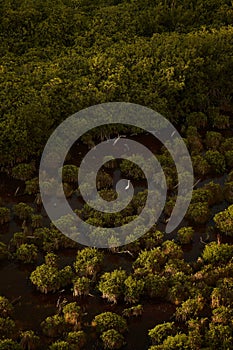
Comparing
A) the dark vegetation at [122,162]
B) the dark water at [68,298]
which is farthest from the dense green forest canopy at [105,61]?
the dark water at [68,298]

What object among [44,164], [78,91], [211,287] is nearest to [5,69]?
[78,91]

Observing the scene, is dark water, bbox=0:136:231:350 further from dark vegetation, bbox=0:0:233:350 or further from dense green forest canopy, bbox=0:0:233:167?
dense green forest canopy, bbox=0:0:233:167

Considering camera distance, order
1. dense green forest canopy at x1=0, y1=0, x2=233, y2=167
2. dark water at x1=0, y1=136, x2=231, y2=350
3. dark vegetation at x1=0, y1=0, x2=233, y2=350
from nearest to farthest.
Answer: dark vegetation at x1=0, y1=0, x2=233, y2=350, dark water at x1=0, y1=136, x2=231, y2=350, dense green forest canopy at x1=0, y1=0, x2=233, y2=167

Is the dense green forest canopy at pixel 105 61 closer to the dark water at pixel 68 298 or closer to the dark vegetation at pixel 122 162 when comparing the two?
the dark vegetation at pixel 122 162

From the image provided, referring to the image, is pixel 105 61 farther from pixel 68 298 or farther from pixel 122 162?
pixel 68 298

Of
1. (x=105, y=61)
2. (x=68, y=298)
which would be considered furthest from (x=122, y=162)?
(x=68, y=298)

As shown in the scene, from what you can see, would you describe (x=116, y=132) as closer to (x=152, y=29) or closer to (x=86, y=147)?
(x=86, y=147)

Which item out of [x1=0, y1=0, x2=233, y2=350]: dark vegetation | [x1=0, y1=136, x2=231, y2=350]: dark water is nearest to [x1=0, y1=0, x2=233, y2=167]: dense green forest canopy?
[x1=0, y1=0, x2=233, y2=350]: dark vegetation
